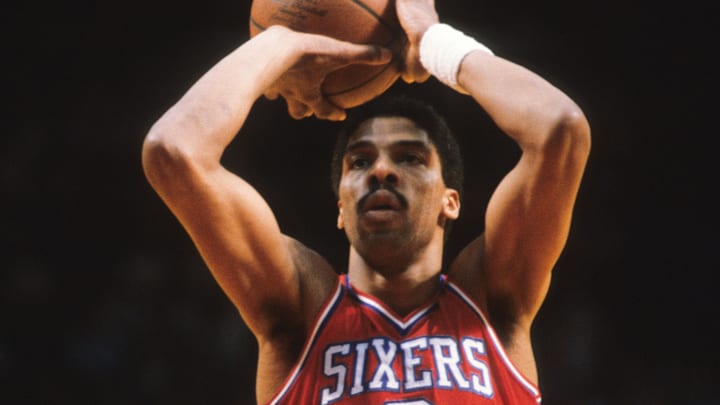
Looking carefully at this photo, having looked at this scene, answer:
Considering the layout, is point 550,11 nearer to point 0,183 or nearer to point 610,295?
point 610,295

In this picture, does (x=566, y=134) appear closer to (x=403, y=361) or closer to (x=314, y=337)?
(x=403, y=361)

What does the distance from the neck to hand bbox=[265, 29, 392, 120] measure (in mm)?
380

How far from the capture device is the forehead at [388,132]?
202 cm

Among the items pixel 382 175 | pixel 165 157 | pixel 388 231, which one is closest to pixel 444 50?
pixel 382 175

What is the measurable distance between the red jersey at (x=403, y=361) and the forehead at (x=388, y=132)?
389 millimetres

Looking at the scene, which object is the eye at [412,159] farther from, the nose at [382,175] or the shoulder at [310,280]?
the shoulder at [310,280]

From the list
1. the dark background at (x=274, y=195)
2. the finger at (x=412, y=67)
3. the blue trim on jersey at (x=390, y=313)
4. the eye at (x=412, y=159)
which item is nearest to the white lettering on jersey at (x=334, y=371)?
the blue trim on jersey at (x=390, y=313)

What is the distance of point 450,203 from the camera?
209 cm

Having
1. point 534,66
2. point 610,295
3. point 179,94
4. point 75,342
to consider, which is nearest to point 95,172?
point 179,94

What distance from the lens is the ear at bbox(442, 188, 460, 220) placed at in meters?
2.07

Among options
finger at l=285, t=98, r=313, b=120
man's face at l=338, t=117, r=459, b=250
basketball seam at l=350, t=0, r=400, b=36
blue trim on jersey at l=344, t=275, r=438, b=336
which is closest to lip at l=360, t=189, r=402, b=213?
man's face at l=338, t=117, r=459, b=250

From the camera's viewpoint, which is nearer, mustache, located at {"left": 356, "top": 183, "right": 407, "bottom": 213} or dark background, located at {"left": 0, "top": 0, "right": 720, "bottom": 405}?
mustache, located at {"left": 356, "top": 183, "right": 407, "bottom": 213}

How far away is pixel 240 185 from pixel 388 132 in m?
0.43

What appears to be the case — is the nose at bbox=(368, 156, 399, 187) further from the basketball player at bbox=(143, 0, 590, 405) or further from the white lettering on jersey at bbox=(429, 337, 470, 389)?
the white lettering on jersey at bbox=(429, 337, 470, 389)
